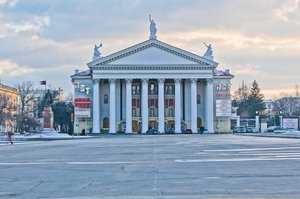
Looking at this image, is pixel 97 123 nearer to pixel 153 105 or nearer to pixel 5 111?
pixel 153 105

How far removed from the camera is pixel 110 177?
1833cm

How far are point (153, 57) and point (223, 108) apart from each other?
1724 centimetres

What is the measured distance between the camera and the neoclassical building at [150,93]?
388 ft

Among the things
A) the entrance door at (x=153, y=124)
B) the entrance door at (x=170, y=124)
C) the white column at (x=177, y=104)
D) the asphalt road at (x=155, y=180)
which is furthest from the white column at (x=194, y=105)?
the asphalt road at (x=155, y=180)

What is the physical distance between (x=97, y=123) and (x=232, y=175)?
101 metres

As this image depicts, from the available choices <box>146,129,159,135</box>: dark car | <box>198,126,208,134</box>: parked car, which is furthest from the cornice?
<box>146,129,159,135</box>: dark car

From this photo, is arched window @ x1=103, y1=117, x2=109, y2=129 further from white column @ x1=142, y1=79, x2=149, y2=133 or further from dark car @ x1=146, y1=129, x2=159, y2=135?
dark car @ x1=146, y1=129, x2=159, y2=135

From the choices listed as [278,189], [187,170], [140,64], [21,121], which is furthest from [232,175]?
[21,121]

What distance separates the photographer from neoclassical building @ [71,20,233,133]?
388ft

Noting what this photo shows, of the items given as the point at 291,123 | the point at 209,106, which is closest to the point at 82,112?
the point at 209,106

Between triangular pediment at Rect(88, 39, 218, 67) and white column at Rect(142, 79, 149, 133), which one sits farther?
white column at Rect(142, 79, 149, 133)

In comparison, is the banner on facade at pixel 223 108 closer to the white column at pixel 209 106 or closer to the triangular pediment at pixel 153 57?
the white column at pixel 209 106

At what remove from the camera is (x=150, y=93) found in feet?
406

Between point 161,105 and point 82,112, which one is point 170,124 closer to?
point 161,105
